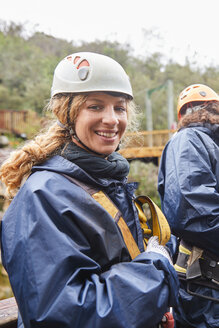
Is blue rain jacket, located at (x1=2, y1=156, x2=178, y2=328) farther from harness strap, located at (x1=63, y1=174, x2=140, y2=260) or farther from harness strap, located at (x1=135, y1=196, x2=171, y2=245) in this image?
harness strap, located at (x1=135, y1=196, x2=171, y2=245)

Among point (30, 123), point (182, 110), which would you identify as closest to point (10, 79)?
point (30, 123)

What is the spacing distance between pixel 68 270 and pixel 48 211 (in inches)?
10.7

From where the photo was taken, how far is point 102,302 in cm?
119

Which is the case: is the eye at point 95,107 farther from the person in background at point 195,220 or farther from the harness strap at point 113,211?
the person in background at point 195,220

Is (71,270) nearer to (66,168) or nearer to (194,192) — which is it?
(66,168)

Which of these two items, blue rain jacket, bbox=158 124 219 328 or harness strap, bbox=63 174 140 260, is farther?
blue rain jacket, bbox=158 124 219 328

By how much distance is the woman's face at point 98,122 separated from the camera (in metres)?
1.61

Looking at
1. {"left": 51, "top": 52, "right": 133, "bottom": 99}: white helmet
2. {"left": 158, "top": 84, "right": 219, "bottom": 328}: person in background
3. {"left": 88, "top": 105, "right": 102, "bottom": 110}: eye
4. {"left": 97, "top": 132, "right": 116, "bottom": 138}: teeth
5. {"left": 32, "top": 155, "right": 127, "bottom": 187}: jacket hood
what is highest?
{"left": 51, "top": 52, "right": 133, "bottom": 99}: white helmet

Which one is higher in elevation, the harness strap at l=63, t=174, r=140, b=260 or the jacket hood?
the jacket hood

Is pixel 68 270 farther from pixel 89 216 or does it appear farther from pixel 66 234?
pixel 89 216

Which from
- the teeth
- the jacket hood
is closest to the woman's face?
the teeth

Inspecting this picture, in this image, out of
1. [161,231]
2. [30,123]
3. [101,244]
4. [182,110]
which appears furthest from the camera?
[30,123]

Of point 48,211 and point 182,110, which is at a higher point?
point 182,110

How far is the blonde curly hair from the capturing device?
5.28ft
